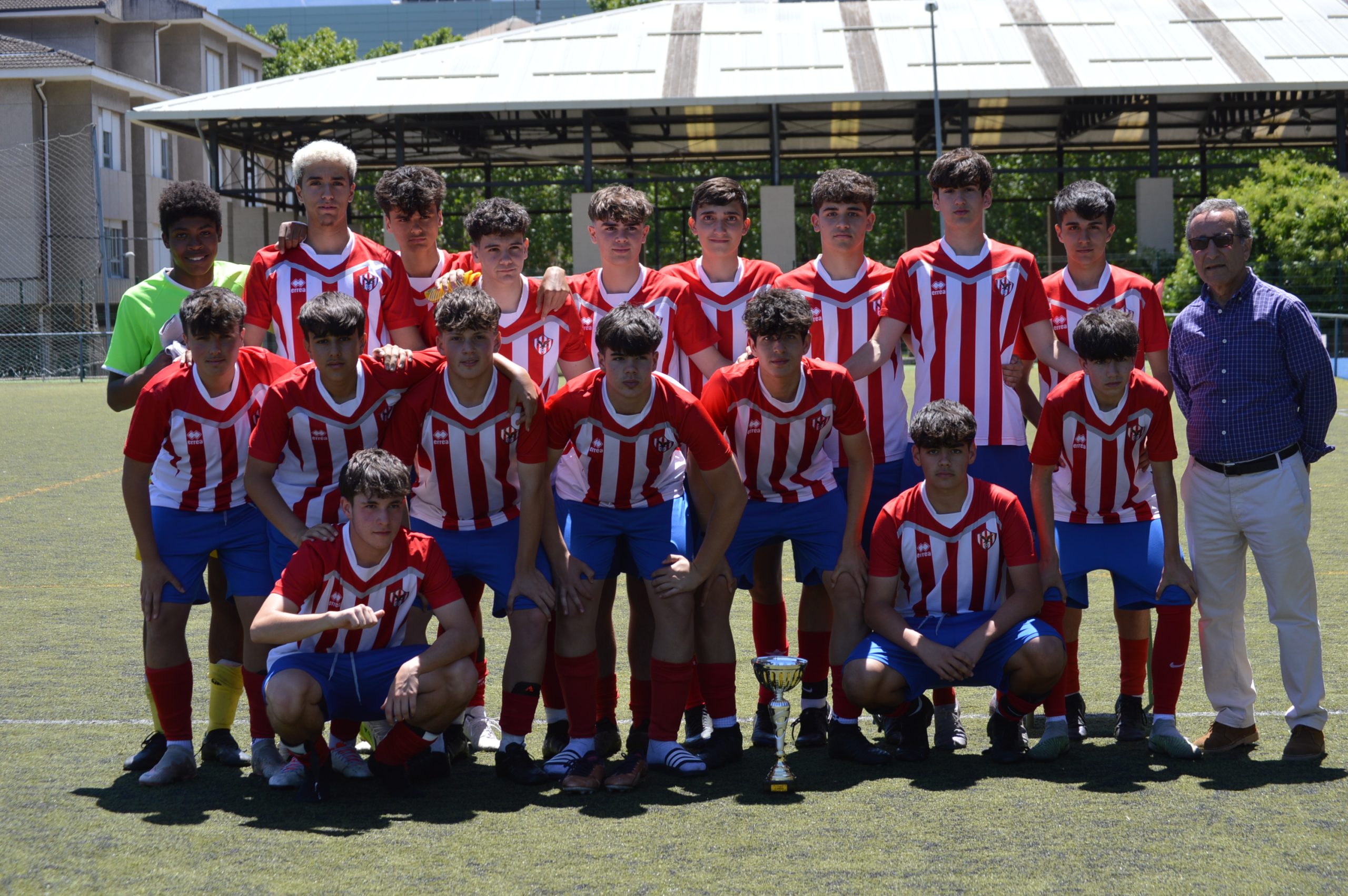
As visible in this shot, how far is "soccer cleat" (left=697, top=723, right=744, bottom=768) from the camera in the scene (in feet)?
14.0

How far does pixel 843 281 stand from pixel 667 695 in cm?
179

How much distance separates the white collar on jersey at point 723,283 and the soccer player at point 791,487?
57cm

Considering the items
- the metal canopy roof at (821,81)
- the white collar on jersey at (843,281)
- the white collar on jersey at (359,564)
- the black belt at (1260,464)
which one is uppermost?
the metal canopy roof at (821,81)

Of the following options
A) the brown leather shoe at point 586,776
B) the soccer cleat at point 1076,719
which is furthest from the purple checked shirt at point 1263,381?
the brown leather shoe at point 586,776

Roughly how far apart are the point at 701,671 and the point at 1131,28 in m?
23.2

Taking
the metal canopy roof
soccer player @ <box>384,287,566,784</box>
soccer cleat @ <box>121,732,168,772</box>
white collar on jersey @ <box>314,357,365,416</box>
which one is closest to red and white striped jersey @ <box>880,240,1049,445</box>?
soccer player @ <box>384,287,566,784</box>

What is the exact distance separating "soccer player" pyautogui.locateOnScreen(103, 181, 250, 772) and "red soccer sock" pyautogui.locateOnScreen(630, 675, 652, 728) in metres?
1.32

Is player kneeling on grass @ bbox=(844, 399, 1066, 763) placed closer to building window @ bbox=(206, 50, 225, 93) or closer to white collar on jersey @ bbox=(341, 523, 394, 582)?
white collar on jersey @ bbox=(341, 523, 394, 582)

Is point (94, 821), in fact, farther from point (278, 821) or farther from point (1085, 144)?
point (1085, 144)

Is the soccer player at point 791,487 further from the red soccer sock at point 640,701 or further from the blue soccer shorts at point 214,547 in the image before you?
the blue soccer shorts at point 214,547

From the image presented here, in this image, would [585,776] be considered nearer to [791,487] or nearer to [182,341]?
[791,487]

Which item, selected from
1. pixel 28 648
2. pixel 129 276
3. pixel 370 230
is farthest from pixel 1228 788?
pixel 370 230

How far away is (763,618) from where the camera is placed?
4.88m

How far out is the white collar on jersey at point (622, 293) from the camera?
4.90 meters
